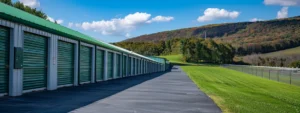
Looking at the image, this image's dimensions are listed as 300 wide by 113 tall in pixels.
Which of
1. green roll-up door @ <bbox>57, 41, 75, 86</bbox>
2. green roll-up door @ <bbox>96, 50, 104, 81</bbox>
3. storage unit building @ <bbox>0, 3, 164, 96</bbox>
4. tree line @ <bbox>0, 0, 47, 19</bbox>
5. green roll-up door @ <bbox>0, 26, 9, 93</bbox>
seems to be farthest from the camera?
tree line @ <bbox>0, 0, 47, 19</bbox>

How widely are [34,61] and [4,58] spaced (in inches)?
93.1

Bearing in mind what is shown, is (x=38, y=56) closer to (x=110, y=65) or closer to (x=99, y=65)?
(x=99, y=65)

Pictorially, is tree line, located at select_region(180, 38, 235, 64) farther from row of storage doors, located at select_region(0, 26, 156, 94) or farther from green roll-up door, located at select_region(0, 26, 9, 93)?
green roll-up door, located at select_region(0, 26, 9, 93)

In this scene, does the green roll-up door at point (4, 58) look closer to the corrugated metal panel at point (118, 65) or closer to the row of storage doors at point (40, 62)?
the row of storage doors at point (40, 62)

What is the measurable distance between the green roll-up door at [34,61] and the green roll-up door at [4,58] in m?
1.33

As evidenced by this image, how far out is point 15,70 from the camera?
520 inches

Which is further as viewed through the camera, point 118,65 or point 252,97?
point 118,65

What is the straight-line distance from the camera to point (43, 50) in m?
15.9

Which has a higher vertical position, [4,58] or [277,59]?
[277,59]

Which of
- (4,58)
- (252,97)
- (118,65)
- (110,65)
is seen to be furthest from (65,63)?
(118,65)

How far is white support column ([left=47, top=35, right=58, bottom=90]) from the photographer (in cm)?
1627

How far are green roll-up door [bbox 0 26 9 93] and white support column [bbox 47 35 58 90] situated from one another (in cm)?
340

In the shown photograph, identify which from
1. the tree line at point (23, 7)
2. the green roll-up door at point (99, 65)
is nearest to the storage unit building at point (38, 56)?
the green roll-up door at point (99, 65)

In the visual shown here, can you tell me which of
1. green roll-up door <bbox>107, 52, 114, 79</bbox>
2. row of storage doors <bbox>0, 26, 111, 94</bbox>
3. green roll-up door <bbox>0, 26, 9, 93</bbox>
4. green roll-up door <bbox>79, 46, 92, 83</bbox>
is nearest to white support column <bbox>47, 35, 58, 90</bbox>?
row of storage doors <bbox>0, 26, 111, 94</bbox>
